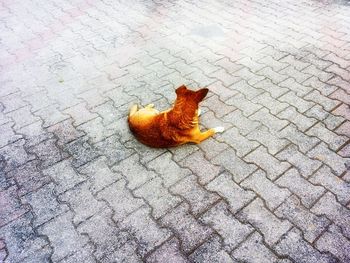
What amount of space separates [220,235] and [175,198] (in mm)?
589

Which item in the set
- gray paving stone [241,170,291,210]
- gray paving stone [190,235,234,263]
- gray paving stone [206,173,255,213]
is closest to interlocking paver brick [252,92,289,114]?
gray paving stone [241,170,291,210]

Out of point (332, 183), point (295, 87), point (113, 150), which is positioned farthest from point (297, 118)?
point (113, 150)

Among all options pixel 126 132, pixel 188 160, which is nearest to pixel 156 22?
pixel 126 132

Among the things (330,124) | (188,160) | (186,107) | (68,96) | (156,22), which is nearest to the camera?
(186,107)

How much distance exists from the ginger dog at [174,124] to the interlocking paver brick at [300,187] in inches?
37.1

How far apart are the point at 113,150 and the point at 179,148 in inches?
31.1

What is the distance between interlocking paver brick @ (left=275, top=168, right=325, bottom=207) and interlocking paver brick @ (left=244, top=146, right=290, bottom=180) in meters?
0.07

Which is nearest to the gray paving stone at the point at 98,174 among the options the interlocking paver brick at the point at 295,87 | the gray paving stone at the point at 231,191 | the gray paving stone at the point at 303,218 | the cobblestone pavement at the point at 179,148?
the cobblestone pavement at the point at 179,148

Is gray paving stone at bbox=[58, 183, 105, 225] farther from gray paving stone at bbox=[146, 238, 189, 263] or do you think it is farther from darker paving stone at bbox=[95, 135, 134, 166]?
gray paving stone at bbox=[146, 238, 189, 263]

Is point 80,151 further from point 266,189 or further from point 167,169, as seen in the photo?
point 266,189

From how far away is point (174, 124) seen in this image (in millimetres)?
3352

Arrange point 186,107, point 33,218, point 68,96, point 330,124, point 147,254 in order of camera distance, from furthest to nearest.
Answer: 1. point 68,96
2. point 330,124
3. point 186,107
4. point 33,218
5. point 147,254

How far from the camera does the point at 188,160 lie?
3.55m

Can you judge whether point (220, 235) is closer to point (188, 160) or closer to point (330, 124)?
point (188, 160)
